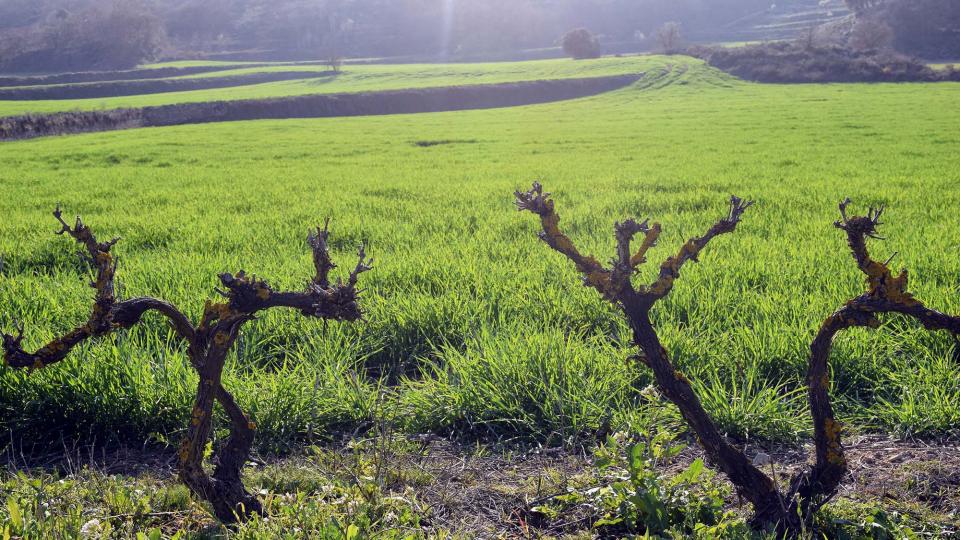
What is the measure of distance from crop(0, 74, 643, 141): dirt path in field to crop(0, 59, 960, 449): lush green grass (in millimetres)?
16547

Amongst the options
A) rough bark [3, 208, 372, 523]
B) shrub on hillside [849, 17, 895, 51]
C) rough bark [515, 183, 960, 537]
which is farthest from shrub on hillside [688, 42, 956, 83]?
rough bark [3, 208, 372, 523]

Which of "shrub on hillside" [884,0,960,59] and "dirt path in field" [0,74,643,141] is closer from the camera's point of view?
"dirt path in field" [0,74,643,141]

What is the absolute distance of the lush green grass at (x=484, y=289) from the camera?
10.3ft

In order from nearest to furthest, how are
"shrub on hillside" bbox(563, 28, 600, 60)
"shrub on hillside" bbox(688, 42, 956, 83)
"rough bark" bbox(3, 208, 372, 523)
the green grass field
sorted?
"rough bark" bbox(3, 208, 372, 523) < the green grass field < "shrub on hillside" bbox(688, 42, 956, 83) < "shrub on hillside" bbox(563, 28, 600, 60)

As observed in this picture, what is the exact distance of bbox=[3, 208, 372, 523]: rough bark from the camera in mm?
1784

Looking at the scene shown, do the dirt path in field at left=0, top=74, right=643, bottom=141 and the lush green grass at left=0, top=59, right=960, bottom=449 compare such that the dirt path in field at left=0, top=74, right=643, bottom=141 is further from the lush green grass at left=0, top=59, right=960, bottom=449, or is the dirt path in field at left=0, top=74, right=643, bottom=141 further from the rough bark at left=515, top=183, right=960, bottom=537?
the rough bark at left=515, top=183, right=960, bottom=537

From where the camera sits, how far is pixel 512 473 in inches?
107

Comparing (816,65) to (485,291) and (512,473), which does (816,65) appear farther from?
(512,473)

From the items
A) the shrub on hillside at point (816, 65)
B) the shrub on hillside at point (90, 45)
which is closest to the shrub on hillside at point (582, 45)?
the shrub on hillside at point (816, 65)

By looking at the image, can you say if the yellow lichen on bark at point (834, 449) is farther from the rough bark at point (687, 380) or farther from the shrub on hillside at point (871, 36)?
the shrub on hillside at point (871, 36)

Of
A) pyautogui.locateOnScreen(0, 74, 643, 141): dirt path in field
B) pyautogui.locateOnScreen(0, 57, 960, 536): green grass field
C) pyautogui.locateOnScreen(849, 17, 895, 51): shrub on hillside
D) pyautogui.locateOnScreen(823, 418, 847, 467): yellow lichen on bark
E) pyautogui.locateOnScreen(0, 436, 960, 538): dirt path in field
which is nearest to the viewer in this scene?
pyautogui.locateOnScreen(823, 418, 847, 467): yellow lichen on bark

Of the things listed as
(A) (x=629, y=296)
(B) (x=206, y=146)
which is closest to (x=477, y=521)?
(A) (x=629, y=296)

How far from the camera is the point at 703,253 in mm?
5914

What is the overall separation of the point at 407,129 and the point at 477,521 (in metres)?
24.2
